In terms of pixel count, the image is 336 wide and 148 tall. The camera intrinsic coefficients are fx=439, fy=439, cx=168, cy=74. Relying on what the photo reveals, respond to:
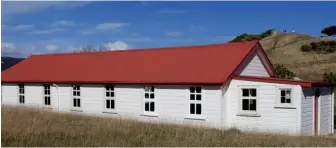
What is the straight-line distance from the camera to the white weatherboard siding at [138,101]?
2073 cm

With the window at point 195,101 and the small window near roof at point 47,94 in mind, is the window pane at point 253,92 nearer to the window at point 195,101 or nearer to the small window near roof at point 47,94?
the window at point 195,101

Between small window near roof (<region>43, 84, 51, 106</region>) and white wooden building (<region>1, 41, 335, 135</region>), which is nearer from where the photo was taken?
white wooden building (<region>1, 41, 335, 135</region>)

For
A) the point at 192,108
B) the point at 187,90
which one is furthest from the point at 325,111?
the point at 187,90

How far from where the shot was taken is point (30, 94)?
1113 inches

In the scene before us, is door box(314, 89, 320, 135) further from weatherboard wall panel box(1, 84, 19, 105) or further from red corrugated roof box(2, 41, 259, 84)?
weatherboard wall panel box(1, 84, 19, 105)

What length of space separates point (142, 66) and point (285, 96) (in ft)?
29.8

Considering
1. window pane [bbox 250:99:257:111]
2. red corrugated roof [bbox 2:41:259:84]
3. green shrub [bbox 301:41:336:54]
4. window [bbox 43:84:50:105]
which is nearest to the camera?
window pane [bbox 250:99:257:111]

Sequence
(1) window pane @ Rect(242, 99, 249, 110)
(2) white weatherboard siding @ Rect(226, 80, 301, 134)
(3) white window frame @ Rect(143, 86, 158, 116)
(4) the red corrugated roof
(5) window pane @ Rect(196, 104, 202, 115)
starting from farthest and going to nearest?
1. (3) white window frame @ Rect(143, 86, 158, 116)
2. (4) the red corrugated roof
3. (5) window pane @ Rect(196, 104, 202, 115)
4. (1) window pane @ Rect(242, 99, 249, 110)
5. (2) white weatherboard siding @ Rect(226, 80, 301, 134)

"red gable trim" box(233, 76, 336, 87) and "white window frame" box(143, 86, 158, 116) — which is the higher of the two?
"red gable trim" box(233, 76, 336, 87)

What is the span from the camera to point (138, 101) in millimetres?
23109

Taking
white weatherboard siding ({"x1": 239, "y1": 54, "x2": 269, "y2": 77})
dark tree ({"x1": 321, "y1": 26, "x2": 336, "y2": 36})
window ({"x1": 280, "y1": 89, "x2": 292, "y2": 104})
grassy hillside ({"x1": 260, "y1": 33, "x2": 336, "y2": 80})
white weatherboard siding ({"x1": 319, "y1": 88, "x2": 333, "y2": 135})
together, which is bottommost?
white weatherboard siding ({"x1": 319, "y1": 88, "x2": 333, "y2": 135})

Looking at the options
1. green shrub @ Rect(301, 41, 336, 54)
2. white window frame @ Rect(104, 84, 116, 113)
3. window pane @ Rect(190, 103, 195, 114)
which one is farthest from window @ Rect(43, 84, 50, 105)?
green shrub @ Rect(301, 41, 336, 54)

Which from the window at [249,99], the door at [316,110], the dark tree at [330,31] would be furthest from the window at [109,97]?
the dark tree at [330,31]

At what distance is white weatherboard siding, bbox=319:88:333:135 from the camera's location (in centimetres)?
2095
